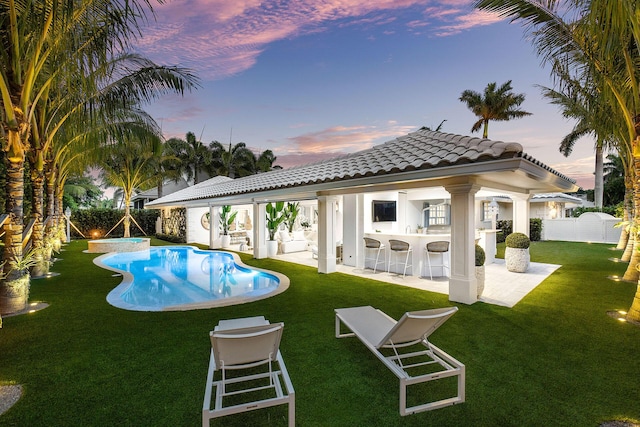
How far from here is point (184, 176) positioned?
43.3m

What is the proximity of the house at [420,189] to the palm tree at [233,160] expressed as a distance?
81.5 ft

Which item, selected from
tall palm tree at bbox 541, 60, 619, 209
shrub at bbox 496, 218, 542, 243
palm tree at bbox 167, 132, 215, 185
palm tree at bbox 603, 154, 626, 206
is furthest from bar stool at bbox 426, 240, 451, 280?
palm tree at bbox 603, 154, 626, 206

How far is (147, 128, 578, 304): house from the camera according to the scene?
6645 millimetres

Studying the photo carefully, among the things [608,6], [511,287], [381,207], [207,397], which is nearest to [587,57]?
[608,6]

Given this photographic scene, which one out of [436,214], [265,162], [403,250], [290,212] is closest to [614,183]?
[436,214]

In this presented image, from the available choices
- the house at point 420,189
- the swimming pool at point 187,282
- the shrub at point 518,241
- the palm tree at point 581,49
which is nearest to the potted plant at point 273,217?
the house at point 420,189

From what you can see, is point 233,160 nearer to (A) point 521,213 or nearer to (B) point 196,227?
(B) point 196,227

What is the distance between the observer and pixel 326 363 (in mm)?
4535

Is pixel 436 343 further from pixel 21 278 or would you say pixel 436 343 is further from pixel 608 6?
pixel 21 278

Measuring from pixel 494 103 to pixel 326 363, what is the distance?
34055 mm

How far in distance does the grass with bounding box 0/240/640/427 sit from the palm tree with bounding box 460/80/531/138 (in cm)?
2741

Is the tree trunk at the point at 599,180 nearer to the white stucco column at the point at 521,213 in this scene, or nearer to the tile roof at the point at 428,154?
the white stucco column at the point at 521,213

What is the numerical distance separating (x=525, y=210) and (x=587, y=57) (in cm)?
590

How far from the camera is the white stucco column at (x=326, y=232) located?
11.2 meters
